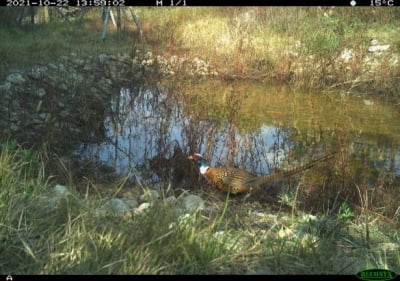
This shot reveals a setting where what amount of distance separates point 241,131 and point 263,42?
14.0 ft

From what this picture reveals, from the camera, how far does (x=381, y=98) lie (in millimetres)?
7770

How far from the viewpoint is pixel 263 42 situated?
363 inches

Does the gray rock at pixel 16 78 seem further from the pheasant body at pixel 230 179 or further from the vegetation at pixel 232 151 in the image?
the pheasant body at pixel 230 179

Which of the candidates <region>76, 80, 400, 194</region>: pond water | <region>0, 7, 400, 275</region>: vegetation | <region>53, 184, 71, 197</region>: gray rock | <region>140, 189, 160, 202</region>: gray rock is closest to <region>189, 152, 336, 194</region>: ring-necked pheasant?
<region>0, 7, 400, 275</region>: vegetation

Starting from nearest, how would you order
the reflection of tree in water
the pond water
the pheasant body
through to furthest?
the pheasant body → the reflection of tree in water → the pond water

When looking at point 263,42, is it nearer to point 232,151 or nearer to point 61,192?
point 232,151

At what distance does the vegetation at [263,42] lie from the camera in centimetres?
816

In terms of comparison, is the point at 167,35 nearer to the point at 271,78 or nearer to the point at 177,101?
the point at 271,78

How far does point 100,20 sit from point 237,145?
8126 millimetres

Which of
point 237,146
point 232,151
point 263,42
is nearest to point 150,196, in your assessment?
point 232,151

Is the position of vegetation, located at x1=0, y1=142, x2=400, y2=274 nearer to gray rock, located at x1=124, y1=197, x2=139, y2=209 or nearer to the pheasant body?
gray rock, located at x1=124, y1=197, x2=139, y2=209

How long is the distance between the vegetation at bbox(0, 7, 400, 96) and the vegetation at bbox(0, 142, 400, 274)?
4987 millimetres

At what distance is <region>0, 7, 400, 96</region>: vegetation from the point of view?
26.8ft

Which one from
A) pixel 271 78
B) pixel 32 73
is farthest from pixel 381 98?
pixel 32 73
